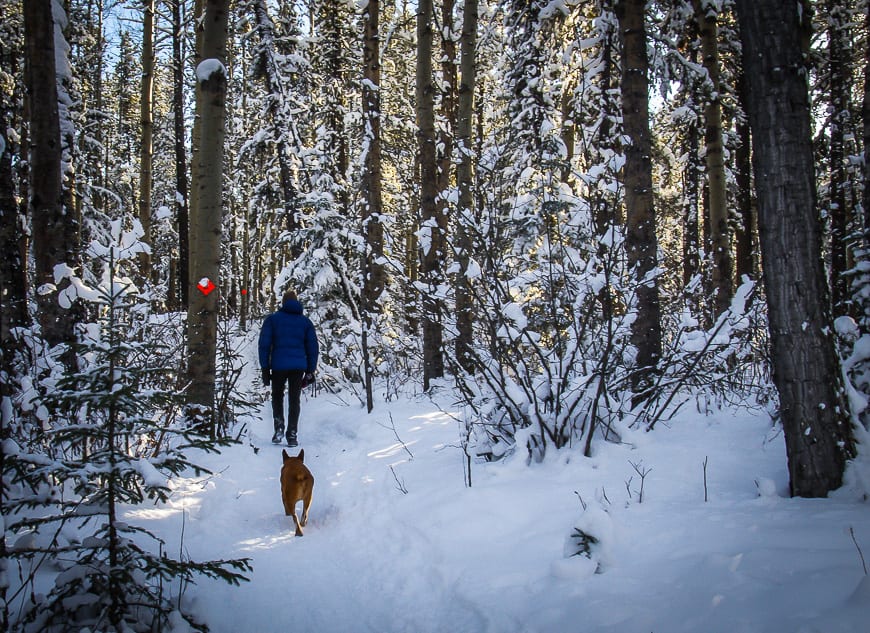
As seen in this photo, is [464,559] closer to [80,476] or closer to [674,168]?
[80,476]

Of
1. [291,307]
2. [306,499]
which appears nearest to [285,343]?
[291,307]

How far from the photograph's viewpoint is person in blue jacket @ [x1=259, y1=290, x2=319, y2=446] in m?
7.45

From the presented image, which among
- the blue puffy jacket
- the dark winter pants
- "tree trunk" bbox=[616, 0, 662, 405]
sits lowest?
the dark winter pants

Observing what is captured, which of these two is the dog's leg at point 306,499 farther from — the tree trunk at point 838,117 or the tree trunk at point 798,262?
the tree trunk at point 838,117

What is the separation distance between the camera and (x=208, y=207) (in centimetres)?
677

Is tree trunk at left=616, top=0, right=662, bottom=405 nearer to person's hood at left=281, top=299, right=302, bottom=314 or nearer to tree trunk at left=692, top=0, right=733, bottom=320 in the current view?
person's hood at left=281, top=299, right=302, bottom=314

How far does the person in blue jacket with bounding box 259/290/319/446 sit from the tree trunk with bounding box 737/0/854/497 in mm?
5947

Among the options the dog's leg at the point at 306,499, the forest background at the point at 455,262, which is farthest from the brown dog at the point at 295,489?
the forest background at the point at 455,262

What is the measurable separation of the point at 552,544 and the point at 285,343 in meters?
5.32

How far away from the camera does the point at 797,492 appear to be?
3.22 meters

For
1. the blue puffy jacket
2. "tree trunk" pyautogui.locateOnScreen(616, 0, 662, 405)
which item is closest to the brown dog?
the blue puffy jacket

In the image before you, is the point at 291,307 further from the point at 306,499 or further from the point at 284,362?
the point at 306,499

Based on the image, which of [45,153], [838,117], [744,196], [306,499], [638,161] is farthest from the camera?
[744,196]

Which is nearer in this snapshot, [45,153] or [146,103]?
[45,153]
